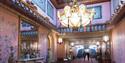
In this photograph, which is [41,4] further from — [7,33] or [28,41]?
[7,33]

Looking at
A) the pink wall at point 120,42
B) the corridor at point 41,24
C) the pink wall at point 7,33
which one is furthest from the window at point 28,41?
the pink wall at point 120,42

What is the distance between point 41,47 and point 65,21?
192cm

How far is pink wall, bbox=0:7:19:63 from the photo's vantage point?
14.5 ft

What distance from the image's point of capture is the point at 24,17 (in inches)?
234

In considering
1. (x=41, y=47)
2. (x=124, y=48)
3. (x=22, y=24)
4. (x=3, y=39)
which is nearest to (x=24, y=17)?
(x=22, y=24)

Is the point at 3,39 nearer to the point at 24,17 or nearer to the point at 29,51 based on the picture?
the point at 24,17

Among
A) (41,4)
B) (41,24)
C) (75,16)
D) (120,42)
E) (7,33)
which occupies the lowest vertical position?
(120,42)

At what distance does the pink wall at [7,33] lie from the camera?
4434mm

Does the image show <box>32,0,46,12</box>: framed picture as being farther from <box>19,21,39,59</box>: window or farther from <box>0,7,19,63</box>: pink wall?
<box>0,7,19,63</box>: pink wall

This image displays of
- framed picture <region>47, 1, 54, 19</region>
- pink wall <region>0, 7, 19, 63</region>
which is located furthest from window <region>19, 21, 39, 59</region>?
framed picture <region>47, 1, 54, 19</region>

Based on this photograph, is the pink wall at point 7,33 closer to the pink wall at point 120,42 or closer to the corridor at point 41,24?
the corridor at point 41,24

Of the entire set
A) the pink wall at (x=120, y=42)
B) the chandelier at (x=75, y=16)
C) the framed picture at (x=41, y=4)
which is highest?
the framed picture at (x=41, y=4)

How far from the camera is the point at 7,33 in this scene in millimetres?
4715

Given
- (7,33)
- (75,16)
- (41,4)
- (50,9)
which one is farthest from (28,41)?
(50,9)
